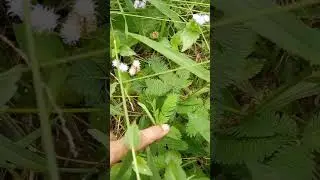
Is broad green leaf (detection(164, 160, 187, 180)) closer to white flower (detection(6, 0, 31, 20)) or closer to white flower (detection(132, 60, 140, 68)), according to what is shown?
white flower (detection(132, 60, 140, 68))

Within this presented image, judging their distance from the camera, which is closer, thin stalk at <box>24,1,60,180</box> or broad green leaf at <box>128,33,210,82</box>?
thin stalk at <box>24,1,60,180</box>

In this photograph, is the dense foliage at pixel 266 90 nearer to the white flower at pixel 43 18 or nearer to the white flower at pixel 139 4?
the white flower at pixel 139 4

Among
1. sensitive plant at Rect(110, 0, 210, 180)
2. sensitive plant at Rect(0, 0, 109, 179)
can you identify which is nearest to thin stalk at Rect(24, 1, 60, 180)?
sensitive plant at Rect(0, 0, 109, 179)

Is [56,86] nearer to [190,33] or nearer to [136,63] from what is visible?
[136,63]

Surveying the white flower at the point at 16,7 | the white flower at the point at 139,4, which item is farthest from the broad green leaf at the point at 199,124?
the white flower at the point at 16,7

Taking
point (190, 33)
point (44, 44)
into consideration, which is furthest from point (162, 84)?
point (44, 44)

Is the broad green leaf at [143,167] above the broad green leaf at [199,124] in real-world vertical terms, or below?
below

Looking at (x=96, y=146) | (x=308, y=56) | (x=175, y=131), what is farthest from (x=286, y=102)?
(x=96, y=146)

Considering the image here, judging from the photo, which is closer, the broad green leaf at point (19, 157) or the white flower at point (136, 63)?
the broad green leaf at point (19, 157)
